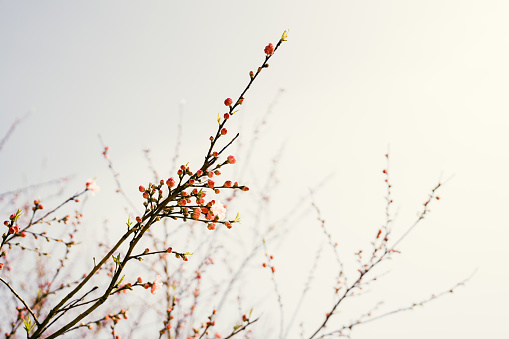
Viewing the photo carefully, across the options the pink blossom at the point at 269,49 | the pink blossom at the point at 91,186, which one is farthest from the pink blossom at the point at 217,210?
the pink blossom at the point at 91,186

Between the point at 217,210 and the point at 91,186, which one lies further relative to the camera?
the point at 91,186

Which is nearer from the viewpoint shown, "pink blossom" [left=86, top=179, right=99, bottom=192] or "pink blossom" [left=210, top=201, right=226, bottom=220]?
"pink blossom" [left=210, top=201, right=226, bottom=220]

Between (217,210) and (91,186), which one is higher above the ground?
(91,186)

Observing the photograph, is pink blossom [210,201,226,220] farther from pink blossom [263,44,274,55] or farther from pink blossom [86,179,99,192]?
pink blossom [86,179,99,192]

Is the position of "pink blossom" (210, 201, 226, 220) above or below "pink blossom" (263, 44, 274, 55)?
below

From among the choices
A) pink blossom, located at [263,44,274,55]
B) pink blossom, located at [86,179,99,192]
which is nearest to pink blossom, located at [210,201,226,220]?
pink blossom, located at [263,44,274,55]

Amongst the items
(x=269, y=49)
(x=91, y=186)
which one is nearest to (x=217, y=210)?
(x=269, y=49)

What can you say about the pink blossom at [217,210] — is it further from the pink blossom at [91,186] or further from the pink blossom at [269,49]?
the pink blossom at [91,186]

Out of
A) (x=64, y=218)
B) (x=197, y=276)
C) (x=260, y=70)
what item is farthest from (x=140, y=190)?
(x=197, y=276)

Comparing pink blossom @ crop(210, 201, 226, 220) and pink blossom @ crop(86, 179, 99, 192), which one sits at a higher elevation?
pink blossom @ crop(86, 179, 99, 192)

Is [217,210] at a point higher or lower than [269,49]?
lower

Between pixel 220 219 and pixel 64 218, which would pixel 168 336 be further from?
pixel 220 219

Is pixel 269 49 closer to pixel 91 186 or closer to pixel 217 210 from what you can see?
pixel 217 210

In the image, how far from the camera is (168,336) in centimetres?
459
